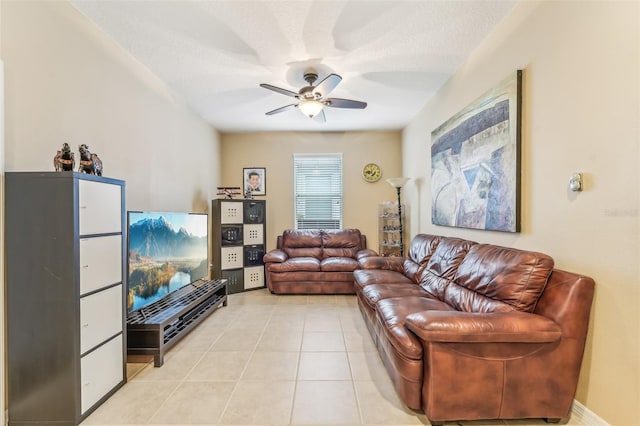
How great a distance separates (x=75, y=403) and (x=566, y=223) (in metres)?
3.07

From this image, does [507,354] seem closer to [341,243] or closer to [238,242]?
[341,243]

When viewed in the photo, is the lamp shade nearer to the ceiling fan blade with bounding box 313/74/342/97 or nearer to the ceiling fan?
the ceiling fan

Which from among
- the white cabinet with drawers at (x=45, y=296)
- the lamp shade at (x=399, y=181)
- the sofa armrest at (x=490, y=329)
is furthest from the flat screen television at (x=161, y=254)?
the lamp shade at (x=399, y=181)

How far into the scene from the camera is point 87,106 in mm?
2232

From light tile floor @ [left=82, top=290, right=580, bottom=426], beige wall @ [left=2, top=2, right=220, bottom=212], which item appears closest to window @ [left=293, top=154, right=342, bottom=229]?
beige wall @ [left=2, top=2, right=220, bottom=212]

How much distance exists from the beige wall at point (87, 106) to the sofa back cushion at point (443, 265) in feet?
9.80

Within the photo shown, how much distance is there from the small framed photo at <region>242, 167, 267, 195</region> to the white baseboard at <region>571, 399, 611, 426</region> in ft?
15.7

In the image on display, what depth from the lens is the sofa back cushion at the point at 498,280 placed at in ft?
5.70

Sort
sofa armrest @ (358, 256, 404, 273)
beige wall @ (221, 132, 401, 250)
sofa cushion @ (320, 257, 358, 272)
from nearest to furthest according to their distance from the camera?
sofa armrest @ (358, 256, 404, 273)
sofa cushion @ (320, 257, 358, 272)
beige wall @ (221, 132, 401, 250)

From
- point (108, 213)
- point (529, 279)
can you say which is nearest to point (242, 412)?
point (108, 213)

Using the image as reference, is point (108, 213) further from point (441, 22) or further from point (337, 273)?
point (337, 273)

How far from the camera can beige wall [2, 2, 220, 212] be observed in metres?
1.71

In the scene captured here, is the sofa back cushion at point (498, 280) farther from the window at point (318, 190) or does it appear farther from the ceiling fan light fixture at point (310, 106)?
the window at point (318, 190)

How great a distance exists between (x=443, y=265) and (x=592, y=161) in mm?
1459
